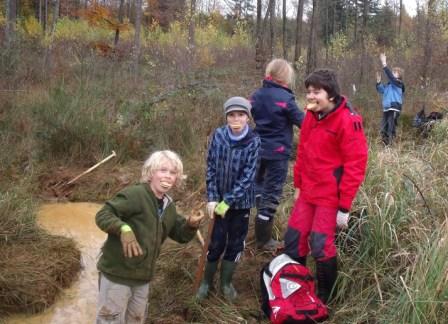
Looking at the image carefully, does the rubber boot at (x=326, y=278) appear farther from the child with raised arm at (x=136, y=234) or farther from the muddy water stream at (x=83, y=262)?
the muddy water stream at (x=83, y=262)

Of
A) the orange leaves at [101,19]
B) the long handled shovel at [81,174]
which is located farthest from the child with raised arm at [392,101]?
the orange leaves at [101,19]

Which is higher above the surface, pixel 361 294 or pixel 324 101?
pixel 324 101

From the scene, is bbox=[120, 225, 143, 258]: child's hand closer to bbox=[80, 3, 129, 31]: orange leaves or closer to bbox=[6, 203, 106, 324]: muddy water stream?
bbox=[6, 203, 106, 324]: muddy water stream

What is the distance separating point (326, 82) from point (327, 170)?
584 mm

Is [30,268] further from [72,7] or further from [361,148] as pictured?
[72,7]

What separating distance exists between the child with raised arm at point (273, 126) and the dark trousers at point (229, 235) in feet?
2.13

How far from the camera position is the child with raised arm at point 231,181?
331 cm

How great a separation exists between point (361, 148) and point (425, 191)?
4.59 ft

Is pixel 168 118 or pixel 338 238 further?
pixel 168 118

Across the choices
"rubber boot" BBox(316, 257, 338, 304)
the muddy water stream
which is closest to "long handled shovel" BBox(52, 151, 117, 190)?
the muddy water stream

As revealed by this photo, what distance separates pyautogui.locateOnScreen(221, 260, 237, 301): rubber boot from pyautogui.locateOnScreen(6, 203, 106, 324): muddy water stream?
3.30 feet

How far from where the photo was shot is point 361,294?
132 inches

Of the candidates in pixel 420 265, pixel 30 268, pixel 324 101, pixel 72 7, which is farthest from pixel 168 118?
pixel 72 7

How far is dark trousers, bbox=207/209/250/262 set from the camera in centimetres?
351
